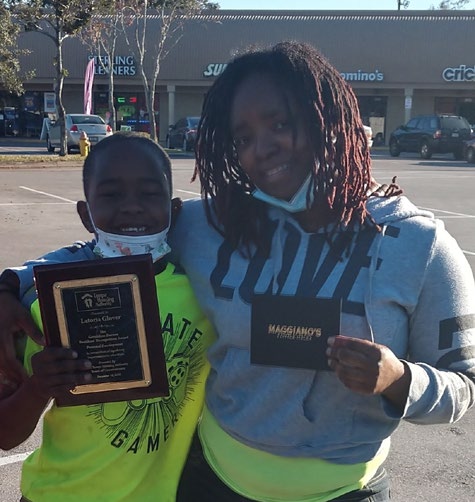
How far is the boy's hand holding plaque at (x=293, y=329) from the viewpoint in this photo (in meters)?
1.62

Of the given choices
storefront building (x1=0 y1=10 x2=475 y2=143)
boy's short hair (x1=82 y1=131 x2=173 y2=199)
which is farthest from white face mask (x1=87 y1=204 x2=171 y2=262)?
storefront building (x1=0 y1=10 x2=475 y2=143)

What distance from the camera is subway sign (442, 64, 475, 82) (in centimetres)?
4250

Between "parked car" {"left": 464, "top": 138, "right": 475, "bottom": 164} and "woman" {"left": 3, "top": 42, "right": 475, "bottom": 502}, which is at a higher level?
"woman" {"left": 3, "top": 42, "right": 475, "bottom": 502}

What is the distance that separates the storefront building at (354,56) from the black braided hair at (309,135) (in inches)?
1656

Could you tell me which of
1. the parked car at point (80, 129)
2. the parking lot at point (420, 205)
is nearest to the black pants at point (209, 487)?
the parking lot at point (420, 205)

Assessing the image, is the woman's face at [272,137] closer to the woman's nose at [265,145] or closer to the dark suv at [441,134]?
the woman's nose at [265,145]

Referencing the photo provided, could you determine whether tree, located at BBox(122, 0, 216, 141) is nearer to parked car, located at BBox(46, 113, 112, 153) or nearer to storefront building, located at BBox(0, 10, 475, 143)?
storefront building, located at BBox(0, 10, 475, 143)

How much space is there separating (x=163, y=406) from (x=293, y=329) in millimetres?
486

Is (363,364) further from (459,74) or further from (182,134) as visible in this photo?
(459,74)

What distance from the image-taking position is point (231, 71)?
1.90 meters

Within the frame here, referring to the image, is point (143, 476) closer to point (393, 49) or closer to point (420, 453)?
point (420, 453)

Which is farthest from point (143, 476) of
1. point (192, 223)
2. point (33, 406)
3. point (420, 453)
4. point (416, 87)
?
point (416, 87)

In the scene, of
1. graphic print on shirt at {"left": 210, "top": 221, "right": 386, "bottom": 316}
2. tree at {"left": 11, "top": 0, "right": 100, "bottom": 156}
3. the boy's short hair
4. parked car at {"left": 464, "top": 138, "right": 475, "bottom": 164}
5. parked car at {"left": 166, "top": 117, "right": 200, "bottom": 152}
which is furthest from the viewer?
parked car at {"left": 166, "top": 117, "right": 200, "bottom": 152}

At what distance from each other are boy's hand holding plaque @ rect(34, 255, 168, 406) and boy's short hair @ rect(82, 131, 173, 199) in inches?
17.0
